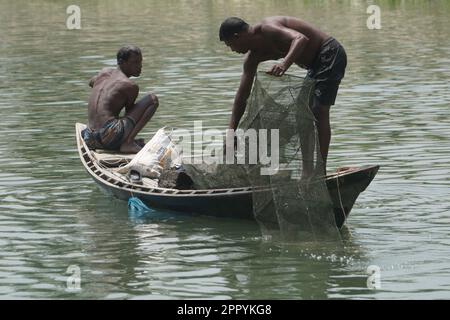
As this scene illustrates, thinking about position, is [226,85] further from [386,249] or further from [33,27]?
[33,27]

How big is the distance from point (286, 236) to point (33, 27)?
19.2 m

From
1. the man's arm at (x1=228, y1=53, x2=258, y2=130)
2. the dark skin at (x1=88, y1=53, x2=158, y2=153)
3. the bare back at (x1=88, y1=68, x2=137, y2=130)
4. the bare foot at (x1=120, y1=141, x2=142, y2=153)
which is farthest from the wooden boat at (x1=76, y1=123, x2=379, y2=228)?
the man's arm at (x1=228, y1=53, x2=258, y2=130)

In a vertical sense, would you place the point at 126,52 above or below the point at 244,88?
above

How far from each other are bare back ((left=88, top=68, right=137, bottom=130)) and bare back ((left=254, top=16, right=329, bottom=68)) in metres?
2.16

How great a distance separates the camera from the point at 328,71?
965 centimetres

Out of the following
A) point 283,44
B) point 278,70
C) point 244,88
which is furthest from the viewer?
point 244,88

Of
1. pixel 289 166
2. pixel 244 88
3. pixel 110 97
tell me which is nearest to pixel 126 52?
pixel 110 97

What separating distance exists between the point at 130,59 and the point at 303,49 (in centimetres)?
260

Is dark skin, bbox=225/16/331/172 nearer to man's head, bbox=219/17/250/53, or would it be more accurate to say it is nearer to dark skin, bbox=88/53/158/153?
man's head, bbox=219/17/250/53

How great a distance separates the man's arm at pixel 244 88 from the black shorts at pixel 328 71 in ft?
1.53

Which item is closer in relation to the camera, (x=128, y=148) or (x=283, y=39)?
A: (x=283, y=39)

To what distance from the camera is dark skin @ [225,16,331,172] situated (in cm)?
945

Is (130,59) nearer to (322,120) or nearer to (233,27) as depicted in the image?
(233,27)

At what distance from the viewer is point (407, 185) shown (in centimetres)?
1105
